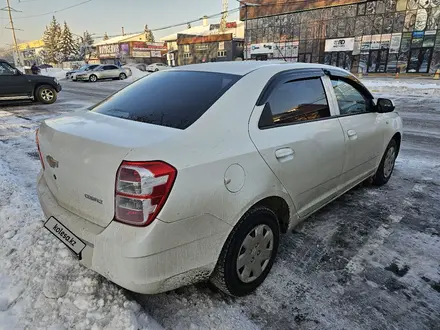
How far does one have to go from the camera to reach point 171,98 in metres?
2.53

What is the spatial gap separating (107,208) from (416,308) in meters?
2.19

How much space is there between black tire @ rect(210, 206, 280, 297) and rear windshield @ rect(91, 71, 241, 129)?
2.46ft

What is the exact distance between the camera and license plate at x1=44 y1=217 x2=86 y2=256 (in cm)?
202

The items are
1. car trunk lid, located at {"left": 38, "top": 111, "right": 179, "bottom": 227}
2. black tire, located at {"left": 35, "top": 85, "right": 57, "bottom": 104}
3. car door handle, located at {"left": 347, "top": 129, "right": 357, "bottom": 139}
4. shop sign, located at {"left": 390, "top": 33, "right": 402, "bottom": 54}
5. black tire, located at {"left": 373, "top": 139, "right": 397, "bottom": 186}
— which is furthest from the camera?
shop sign, located at {"left": 390, "top": 33, "right": 402, "bottom": 54}

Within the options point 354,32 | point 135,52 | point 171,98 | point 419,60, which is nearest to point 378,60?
point 419,60

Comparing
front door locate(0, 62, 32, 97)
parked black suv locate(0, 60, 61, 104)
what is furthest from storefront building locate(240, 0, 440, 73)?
front door locate(0, 62, 32, 97)

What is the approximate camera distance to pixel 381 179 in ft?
14.3

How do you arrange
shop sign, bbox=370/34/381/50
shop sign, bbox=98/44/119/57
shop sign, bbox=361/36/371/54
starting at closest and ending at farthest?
1. shop sign, bbox=370/34/381/50
2. shop sign, bbox=361/36/371/54
3. shop sign, bbox=98/44/119/57

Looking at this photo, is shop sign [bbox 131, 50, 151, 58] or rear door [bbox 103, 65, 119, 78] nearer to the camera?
rear door [bbox 103, 65, 119, 78]

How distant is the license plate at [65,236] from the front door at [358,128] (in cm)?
247

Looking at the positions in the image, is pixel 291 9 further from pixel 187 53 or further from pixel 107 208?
pixel 107 208

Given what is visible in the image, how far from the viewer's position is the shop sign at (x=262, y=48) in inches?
1598

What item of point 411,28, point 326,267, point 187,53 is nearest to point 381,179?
point 326,267

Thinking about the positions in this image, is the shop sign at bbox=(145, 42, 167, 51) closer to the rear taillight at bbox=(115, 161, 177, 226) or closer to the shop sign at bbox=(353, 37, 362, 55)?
the shop sign at bbox=(353, 37, 362, 55)
